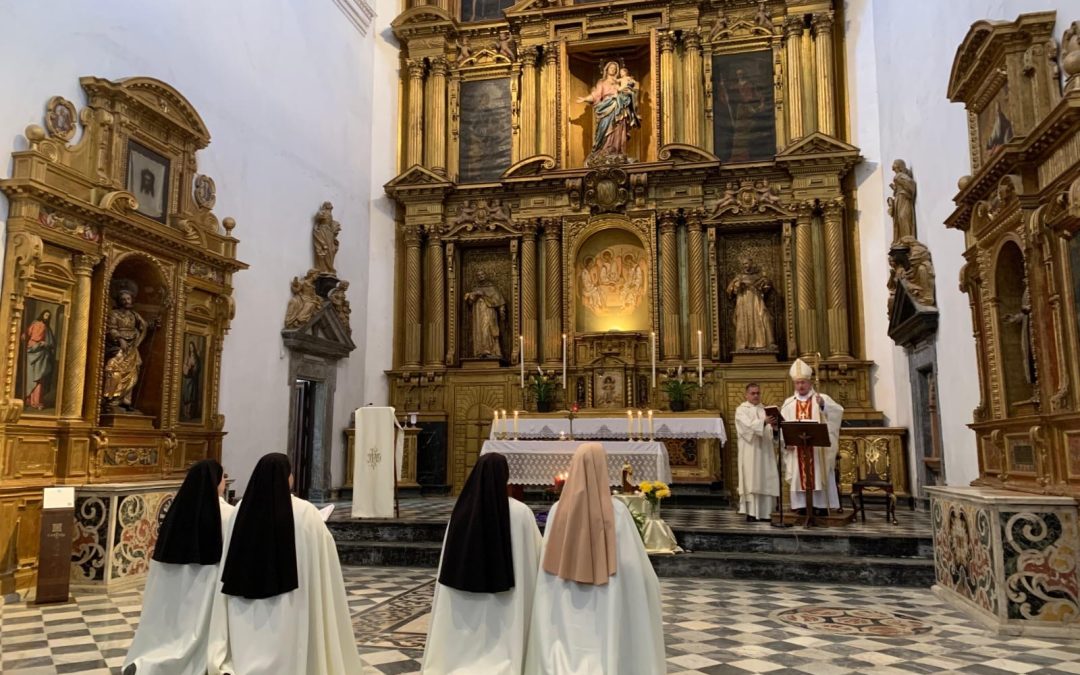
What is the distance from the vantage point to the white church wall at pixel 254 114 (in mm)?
8172

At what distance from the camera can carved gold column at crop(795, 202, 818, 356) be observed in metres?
13.7

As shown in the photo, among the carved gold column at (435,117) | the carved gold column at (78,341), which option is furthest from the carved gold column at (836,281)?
the carved gold column at (78,341)

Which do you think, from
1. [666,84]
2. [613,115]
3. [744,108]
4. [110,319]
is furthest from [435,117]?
[110,319]

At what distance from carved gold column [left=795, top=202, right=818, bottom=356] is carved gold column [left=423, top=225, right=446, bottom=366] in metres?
6.37

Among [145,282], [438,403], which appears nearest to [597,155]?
[438,403]

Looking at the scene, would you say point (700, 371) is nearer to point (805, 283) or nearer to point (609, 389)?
point (609, 389)

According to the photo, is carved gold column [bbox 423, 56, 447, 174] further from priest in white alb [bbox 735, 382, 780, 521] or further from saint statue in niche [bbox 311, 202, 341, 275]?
priest in white alb [bbox 735, 382, 780, 521]

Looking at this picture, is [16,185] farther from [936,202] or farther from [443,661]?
[936,202]

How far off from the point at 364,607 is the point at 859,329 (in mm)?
10046

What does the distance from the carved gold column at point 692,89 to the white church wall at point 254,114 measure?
19.8 feet

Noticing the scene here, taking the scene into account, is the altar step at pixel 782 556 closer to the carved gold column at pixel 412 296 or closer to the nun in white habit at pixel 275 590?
the nun in white habit at pixel 275 590

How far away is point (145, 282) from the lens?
955 centimetres

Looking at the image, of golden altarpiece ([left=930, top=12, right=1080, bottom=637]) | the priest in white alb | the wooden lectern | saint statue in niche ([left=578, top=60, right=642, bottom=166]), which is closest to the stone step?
golden altarpiece ([left=930, top=12, right=1080, bottom=637])

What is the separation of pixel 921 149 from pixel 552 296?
648 centimetres
